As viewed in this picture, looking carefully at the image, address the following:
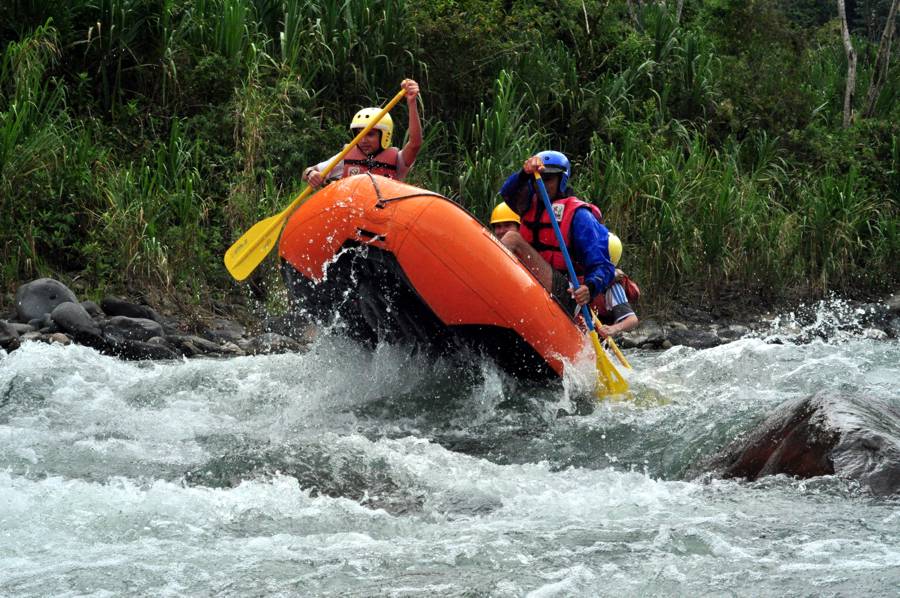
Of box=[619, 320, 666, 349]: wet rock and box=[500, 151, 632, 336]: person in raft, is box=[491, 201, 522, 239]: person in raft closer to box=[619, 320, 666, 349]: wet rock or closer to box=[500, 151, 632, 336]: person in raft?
box=[500, 151, 632, 336]: person in raft

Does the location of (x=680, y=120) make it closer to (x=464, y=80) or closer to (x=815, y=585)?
(x=464, y=80)

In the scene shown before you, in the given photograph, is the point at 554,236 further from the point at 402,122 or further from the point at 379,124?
the point at 402,122

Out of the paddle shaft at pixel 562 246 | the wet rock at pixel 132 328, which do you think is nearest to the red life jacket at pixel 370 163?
the paddle shaft at pixel 562 246

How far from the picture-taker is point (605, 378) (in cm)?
598

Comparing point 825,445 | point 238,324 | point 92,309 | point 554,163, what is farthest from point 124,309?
point 825,445

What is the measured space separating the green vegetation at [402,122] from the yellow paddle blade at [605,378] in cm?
357

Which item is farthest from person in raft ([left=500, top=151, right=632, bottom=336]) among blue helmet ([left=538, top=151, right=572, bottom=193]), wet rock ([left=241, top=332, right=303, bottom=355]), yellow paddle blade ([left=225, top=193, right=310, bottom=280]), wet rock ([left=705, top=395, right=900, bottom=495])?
wet rock ([left=241, top=332, right=303, bottom=355])

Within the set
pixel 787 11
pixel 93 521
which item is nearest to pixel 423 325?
pixel 93 521

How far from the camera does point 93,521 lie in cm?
378

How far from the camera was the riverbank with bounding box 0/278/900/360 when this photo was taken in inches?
290

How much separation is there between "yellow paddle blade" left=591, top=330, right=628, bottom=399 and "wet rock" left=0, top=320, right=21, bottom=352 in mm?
3633

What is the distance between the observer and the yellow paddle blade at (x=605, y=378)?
19.6 feet

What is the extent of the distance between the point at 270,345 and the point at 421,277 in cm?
288

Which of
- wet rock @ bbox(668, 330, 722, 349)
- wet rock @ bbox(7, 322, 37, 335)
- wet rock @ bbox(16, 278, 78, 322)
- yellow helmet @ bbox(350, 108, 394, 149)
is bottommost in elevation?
wet rock @ bbox(668, 330, 722, 349)
